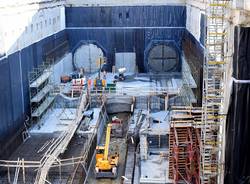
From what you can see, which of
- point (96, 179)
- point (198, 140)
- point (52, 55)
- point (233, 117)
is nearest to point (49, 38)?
point (52, 55)

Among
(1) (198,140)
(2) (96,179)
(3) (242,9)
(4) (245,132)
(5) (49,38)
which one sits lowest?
(2) (96,179)

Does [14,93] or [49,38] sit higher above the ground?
[49,38]

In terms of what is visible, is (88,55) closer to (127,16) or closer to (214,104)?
(127,16)

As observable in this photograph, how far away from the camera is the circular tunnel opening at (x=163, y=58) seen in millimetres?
37000

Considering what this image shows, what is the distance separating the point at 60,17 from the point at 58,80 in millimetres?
5709

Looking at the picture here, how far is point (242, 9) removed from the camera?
1508cm

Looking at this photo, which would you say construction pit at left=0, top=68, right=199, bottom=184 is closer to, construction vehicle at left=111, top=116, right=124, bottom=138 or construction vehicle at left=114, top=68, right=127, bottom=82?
construction vehicle at left=111, top=116, right=124, bottom=138

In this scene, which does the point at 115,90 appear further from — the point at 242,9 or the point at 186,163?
the point at 242,9

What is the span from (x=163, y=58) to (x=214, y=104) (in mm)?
20097

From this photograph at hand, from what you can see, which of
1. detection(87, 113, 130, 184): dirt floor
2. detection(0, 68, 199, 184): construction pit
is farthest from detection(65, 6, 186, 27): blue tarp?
detection(87, 113, 130, 184): dirt floor

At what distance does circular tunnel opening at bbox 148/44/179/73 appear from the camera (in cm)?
3700

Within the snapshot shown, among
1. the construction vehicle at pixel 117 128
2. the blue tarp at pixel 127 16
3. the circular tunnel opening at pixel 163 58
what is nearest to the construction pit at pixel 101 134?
the construction vehicle at pixel 117 128

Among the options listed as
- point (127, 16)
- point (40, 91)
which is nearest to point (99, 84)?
point (40, 91)

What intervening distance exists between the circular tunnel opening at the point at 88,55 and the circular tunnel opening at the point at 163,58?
14.4 ft
